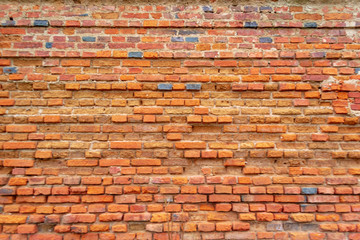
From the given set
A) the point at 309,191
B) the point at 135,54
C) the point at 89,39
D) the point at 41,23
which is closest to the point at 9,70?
the point at 41,23

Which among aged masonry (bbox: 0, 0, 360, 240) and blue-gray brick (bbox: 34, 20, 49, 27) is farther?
blue-gray brick (bbox: 34, 20, 49, 27)

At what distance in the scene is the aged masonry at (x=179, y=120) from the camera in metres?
2.17

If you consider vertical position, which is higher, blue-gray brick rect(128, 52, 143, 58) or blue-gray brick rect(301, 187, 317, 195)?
blue-gray brick rect(128, 52, 143, 58)

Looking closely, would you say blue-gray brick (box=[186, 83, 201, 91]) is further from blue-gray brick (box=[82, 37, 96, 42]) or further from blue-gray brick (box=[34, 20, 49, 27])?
blue-gray brick (box=[34, 20, 49, 27])

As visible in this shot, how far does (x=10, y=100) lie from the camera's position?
2.25 metres

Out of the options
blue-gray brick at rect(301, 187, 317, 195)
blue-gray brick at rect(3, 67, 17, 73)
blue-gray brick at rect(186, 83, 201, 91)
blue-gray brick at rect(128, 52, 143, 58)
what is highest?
blue-gray brick at rect(128, 52, 143, 58)

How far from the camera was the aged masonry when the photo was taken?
217 centimetres

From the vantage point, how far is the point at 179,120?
2.28m

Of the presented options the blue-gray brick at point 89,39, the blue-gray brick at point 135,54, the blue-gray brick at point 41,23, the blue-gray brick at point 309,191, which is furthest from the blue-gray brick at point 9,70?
the blue-gray brick at point 309,191

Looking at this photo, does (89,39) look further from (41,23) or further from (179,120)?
(179,120)

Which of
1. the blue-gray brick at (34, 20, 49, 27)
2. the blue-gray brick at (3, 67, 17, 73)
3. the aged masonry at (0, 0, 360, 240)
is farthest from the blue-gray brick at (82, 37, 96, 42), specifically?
the blue-gray brick at (3, 67, 17, 73)

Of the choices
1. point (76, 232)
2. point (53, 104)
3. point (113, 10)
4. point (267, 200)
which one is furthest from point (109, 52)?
point (267, 200)

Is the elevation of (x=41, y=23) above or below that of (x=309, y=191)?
above

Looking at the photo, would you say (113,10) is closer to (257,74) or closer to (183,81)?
(183,81)
